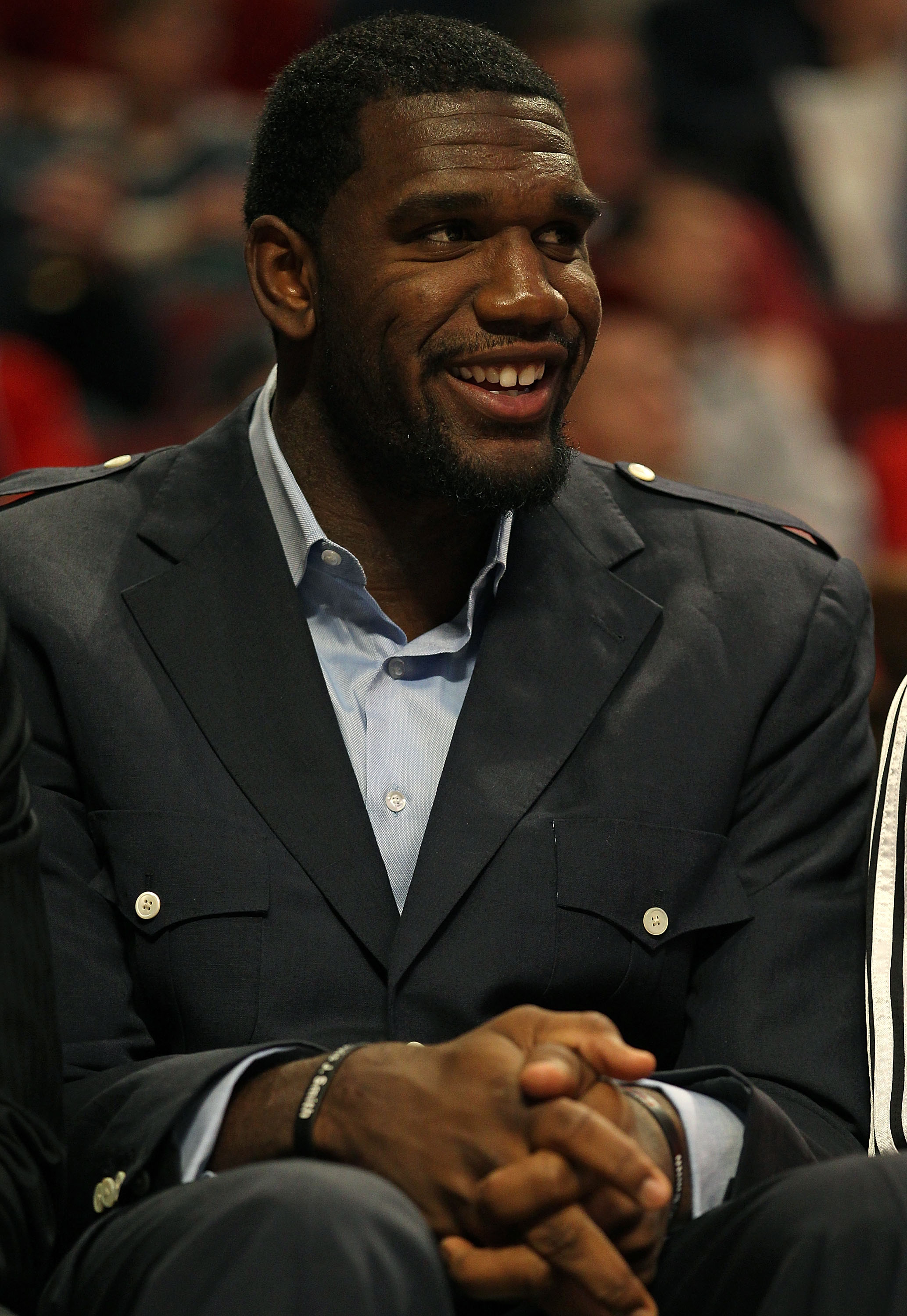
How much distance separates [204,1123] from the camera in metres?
1.69

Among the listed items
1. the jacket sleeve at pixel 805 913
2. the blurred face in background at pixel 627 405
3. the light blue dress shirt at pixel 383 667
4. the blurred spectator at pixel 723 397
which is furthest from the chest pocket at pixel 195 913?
the blurred spectator at pixel 723 397

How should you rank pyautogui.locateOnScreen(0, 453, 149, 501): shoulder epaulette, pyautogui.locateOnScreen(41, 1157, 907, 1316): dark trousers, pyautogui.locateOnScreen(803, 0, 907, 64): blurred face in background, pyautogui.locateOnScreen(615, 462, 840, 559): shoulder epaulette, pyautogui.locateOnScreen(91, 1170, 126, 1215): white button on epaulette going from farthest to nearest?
pyautogui.locateOnScreen(803, 0, 907, 64): blurred face in background < pyautogui.locateOnScreen(615, 462, 840, 559): shoulder epaulette < pyautogui.locateOnScreen(0, 453, 149, 501): shoulder epaulette < pyautogui.locateOnScreen(91, 1170, 126, 1215): white button on epaulette < pyautogui.locateOnScreen(41, 1157, 907, 1316): dark trousers

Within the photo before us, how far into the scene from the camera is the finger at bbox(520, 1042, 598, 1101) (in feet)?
5.11

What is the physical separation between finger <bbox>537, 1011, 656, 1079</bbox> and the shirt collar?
64 cm

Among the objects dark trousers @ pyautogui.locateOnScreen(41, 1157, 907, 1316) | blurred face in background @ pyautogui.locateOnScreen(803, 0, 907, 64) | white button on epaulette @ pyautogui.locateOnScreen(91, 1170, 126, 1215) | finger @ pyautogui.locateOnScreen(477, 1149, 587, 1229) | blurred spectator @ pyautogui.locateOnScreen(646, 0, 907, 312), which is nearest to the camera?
dark trousers @ pyautogui.locateOnScreen(41, 1157, 907, 1316)

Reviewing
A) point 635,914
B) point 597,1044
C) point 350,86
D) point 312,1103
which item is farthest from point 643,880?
point 350,86

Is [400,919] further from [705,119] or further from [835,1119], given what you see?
[705,119]

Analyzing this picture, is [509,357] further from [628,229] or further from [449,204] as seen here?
[628,229]

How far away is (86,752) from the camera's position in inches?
78.2

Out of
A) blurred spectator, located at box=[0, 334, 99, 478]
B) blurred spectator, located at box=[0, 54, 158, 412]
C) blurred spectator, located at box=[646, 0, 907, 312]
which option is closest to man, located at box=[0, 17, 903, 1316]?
blurred spectator, located at box=[0, 334, 99, 478]

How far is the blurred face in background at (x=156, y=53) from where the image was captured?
16.2 ft

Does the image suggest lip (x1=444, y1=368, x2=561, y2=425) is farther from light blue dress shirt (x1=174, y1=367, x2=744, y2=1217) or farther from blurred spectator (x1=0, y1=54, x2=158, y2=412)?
blurred spectator (x1=0, y1=54, x2=158, y2=412)

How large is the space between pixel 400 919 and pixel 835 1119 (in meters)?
0.49

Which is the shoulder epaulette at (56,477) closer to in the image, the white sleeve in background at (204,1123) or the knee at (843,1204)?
the white sleeve in background at (204,1123)
